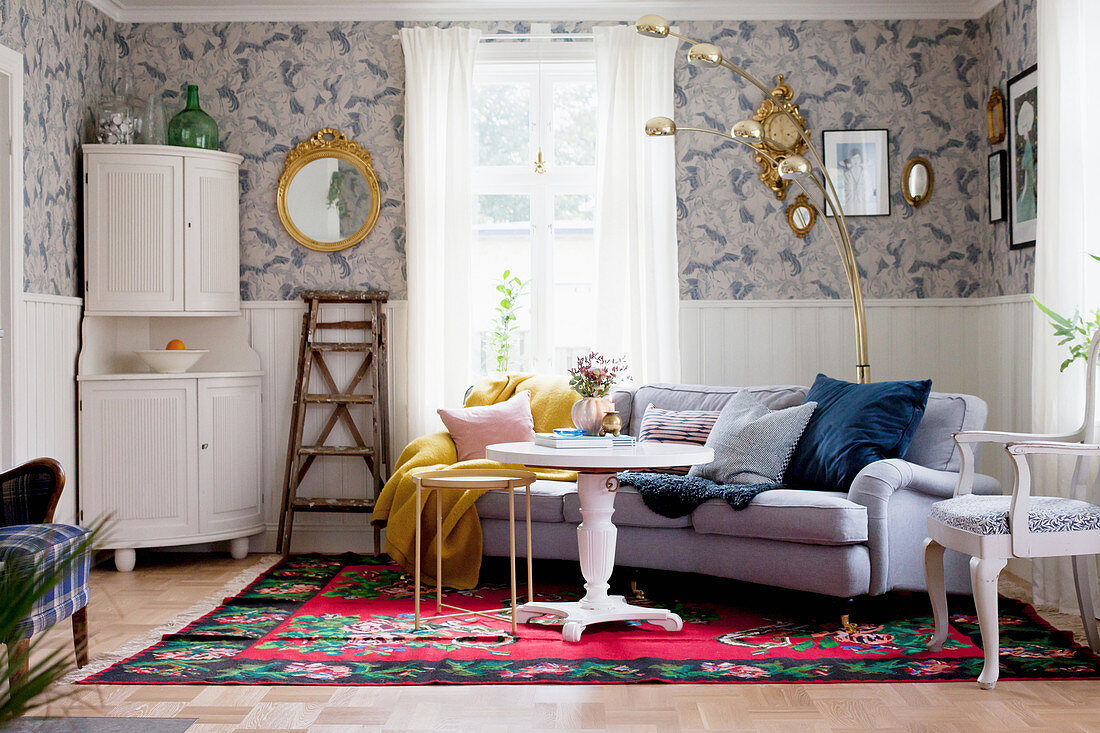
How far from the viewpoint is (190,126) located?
4762 millimetres

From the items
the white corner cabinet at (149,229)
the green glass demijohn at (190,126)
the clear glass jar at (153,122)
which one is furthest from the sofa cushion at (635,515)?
the clear glass jar at (153,122)

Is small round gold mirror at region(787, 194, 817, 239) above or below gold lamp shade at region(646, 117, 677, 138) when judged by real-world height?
below

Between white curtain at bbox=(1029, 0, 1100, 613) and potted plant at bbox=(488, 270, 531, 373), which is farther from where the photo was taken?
potted plant at bbox=(488, 270, 531, 373)

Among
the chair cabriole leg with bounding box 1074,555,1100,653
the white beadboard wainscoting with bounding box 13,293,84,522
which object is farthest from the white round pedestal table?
the white beadboard wainscoting with bounding box 13,293,84,522

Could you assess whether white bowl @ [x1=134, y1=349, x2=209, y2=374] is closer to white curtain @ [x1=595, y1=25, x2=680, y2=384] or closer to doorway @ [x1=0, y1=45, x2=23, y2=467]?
doorway @ [x1=0, y1=45, x2=23, y2=467]

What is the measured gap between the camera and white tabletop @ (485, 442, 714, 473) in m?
3.03

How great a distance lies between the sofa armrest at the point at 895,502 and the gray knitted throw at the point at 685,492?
1.21ft

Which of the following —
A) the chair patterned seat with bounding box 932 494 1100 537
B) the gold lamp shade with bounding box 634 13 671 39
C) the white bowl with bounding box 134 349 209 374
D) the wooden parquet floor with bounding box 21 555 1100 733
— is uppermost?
the gold lamp shade with bounding box 634 13 671 39

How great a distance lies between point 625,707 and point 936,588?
1.17m

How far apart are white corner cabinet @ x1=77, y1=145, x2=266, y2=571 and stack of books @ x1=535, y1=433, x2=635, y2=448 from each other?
2056mm

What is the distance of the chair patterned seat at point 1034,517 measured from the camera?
2768mm

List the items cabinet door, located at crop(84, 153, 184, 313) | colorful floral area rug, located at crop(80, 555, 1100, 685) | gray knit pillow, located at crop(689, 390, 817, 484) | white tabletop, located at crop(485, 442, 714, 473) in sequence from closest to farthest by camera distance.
Answer: colorful floral area rug, located at crop(80, 555, 1100, 685) → white tabletop, located at crop(485, 442, 714, 473) → gray knit pillow, located at crop(689, 390, 817, 484) → cabinet door, located at crop(84, 153, 184, 313)

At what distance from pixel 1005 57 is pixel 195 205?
3.99m

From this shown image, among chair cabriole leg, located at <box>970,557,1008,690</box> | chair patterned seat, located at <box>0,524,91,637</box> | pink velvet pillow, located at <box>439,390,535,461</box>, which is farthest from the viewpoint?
pink velvet pillow, located at <box>439,390,535,461</box>
